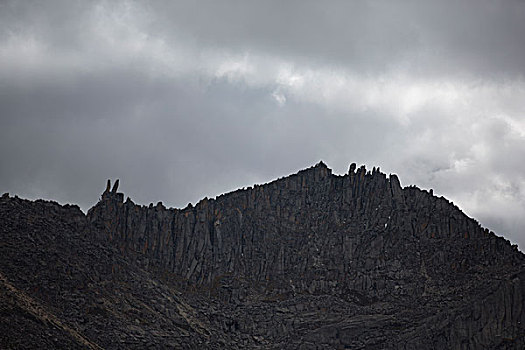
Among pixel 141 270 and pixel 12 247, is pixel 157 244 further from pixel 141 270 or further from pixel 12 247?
pixel 12 247

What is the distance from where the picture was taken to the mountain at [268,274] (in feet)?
471

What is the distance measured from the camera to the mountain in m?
144

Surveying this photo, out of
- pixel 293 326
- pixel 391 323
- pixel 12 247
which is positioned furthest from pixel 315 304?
pixel 12 247

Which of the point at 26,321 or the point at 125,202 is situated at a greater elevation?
the point at 125,202

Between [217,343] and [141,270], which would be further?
[141,270]

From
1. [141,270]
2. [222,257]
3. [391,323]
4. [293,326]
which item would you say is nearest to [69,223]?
[141,270]

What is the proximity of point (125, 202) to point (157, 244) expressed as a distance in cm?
1436

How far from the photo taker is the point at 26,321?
115312mm

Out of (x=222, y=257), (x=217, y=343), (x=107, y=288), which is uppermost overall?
(x=222, y=257)

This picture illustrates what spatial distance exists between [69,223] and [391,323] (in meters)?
78.9

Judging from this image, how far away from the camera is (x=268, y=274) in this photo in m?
187

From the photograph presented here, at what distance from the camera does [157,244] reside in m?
188

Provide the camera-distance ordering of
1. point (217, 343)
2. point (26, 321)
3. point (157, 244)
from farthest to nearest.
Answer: point (157, 244) < point (217, 343) < point (26, 321)

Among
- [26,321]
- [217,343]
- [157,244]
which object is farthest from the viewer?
[157,244]
